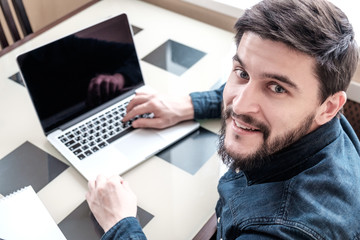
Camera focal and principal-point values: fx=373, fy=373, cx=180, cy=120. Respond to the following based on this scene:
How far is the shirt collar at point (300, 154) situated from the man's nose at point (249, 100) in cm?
12

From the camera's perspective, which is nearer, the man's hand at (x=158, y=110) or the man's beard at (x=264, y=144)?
the man's beard at (x=264, y=144)

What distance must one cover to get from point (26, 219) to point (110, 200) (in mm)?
222

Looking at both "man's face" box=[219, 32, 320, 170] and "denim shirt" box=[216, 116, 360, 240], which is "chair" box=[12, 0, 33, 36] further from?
"denim shirt" box=[216, 116, 360, 240]

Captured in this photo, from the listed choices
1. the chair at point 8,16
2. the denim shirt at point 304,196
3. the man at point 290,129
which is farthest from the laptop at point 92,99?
the chair at point 8,16

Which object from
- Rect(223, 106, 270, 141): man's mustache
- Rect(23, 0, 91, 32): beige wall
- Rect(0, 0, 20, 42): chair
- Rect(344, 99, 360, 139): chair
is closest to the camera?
Rect(223, 106, 270, 141): man's mustache

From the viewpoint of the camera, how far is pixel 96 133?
1.15m

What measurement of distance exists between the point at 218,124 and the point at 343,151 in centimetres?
47

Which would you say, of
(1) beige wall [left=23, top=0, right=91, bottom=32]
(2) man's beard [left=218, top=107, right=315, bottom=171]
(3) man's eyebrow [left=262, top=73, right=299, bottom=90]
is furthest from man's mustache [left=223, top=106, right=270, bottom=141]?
(1) beige wall [left=23, top=0, right=91, bottom=32]

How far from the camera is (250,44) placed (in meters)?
0.80

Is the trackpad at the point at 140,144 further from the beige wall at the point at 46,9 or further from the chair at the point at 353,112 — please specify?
the beige wall at the point at 46,9

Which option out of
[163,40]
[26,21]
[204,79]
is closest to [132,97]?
[204,79]

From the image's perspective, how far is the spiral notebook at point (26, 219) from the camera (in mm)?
922

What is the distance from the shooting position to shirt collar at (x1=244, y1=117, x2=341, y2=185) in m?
0.80

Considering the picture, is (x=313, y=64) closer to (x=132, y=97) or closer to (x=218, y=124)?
(x=218, y=124)
